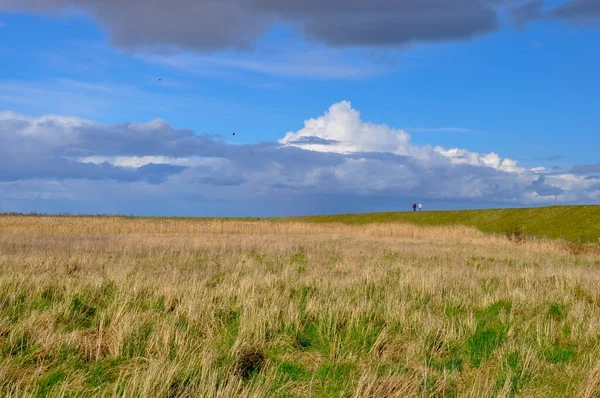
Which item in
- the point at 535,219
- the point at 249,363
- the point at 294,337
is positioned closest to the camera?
the point at 249,363

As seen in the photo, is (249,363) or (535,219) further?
(535,219)

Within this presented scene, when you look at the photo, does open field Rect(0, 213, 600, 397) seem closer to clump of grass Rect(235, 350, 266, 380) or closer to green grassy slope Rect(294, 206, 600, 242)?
clump of grass Rect(235, 350, 266, 380)

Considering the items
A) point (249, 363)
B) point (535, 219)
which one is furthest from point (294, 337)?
point (535, 219)

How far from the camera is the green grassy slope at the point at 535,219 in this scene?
170ft

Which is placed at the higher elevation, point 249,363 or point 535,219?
point 535,219

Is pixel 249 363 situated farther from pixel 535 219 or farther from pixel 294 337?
pixel 535 219

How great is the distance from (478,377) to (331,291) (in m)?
5.73

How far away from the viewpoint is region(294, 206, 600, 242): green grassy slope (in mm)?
51844

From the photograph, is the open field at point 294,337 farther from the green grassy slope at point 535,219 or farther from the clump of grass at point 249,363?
the green grassy slope at point 535,219

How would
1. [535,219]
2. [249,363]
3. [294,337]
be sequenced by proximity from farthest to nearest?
[535,219] < [294,337] < [249,363]

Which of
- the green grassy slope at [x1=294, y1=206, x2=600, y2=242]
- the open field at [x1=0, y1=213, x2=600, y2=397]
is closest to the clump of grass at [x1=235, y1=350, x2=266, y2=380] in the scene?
the open field at [x1=0, y1=213, x2=600, y2=397]

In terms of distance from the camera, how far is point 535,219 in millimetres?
60656

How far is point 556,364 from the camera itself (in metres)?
7.86

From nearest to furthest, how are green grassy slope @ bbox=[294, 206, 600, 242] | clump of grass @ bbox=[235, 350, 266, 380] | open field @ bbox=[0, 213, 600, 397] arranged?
open field @ bbox=[0, 213, 600, 397], clump of grass @ bbox=[235, 350, 266, 380], green grassy slope @ bbox=[294, 206, 600, 242]
